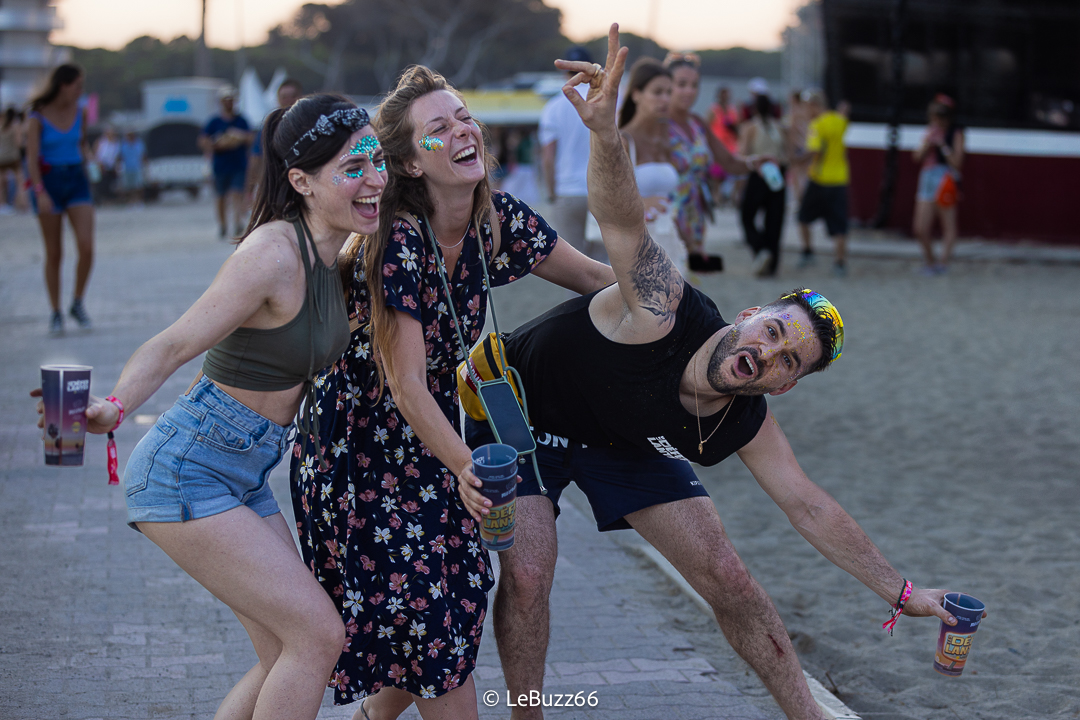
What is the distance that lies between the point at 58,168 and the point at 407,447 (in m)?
6.61

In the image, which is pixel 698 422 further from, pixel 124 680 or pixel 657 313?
pixel 124 680

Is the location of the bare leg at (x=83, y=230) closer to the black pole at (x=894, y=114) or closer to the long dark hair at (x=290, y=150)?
the long dark hair at (x=290, y=150)

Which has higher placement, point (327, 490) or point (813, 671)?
point (327, 490)

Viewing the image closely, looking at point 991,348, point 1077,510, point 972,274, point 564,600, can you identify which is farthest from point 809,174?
point 564,600

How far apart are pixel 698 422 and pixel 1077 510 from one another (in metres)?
3.40

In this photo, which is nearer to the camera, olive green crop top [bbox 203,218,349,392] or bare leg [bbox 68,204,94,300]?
olive green crop top [bbox 203,218,349,392]

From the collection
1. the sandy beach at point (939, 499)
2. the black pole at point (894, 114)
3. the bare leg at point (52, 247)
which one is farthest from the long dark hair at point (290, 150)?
the black pole at point (894, 114)

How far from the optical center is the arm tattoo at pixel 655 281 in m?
2.67

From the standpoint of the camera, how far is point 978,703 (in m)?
3.41

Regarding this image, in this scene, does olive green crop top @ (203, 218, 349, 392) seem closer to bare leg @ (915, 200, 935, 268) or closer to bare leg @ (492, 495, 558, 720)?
bare leg @ (492, 495, 558, 720)

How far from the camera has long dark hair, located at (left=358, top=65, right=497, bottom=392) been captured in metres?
2.51

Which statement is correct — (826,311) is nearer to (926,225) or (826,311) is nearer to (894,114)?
(926,225)

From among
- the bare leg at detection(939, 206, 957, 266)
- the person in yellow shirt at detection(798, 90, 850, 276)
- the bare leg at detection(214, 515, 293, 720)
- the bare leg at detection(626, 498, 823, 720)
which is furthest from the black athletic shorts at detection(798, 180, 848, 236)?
the bare leg at detection(214, 515, 293, 720)

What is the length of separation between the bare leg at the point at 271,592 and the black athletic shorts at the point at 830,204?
11.1 meters
